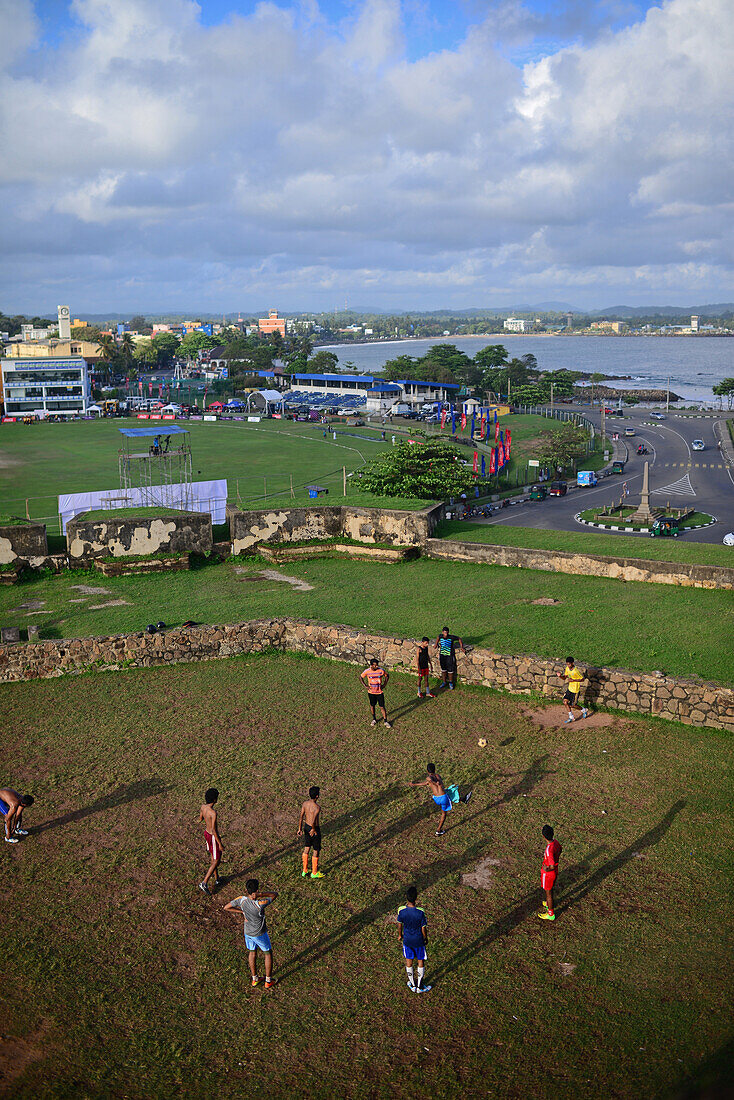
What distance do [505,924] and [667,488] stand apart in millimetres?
47251

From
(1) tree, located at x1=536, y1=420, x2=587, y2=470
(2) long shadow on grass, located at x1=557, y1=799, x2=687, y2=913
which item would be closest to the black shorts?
(2) long shadow on grass, located at x1=557, y1=799, x2=687, y2=913

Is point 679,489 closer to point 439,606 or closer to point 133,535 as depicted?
point 439,606

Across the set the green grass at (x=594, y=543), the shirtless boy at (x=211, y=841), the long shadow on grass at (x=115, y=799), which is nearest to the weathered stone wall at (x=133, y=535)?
the green grass at (x=594, y=543)

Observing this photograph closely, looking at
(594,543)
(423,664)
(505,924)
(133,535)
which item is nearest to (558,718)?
(423,664)

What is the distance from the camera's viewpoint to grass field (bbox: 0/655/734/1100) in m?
7.04

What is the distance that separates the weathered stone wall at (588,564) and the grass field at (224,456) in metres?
3.37

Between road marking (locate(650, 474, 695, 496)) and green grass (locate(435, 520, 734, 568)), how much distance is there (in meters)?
29.0

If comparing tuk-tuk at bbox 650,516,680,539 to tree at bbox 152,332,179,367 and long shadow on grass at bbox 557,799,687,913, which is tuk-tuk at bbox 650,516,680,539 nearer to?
long shadow on grass at bbox 557,799,687,913

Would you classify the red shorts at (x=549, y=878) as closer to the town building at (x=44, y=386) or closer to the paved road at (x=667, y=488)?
the paved road at (x=667, y=488)

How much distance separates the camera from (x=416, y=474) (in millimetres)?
29047

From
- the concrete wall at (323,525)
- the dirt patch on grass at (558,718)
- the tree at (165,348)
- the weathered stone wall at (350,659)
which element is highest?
the tree at (165,348)

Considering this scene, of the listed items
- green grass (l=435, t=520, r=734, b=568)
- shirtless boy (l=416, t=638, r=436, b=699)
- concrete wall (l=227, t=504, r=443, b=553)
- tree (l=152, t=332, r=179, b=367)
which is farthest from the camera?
tree (l=152, t=332, r=179, b=367)

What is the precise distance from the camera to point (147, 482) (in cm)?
4603

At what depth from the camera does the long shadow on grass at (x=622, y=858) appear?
9.20 m
